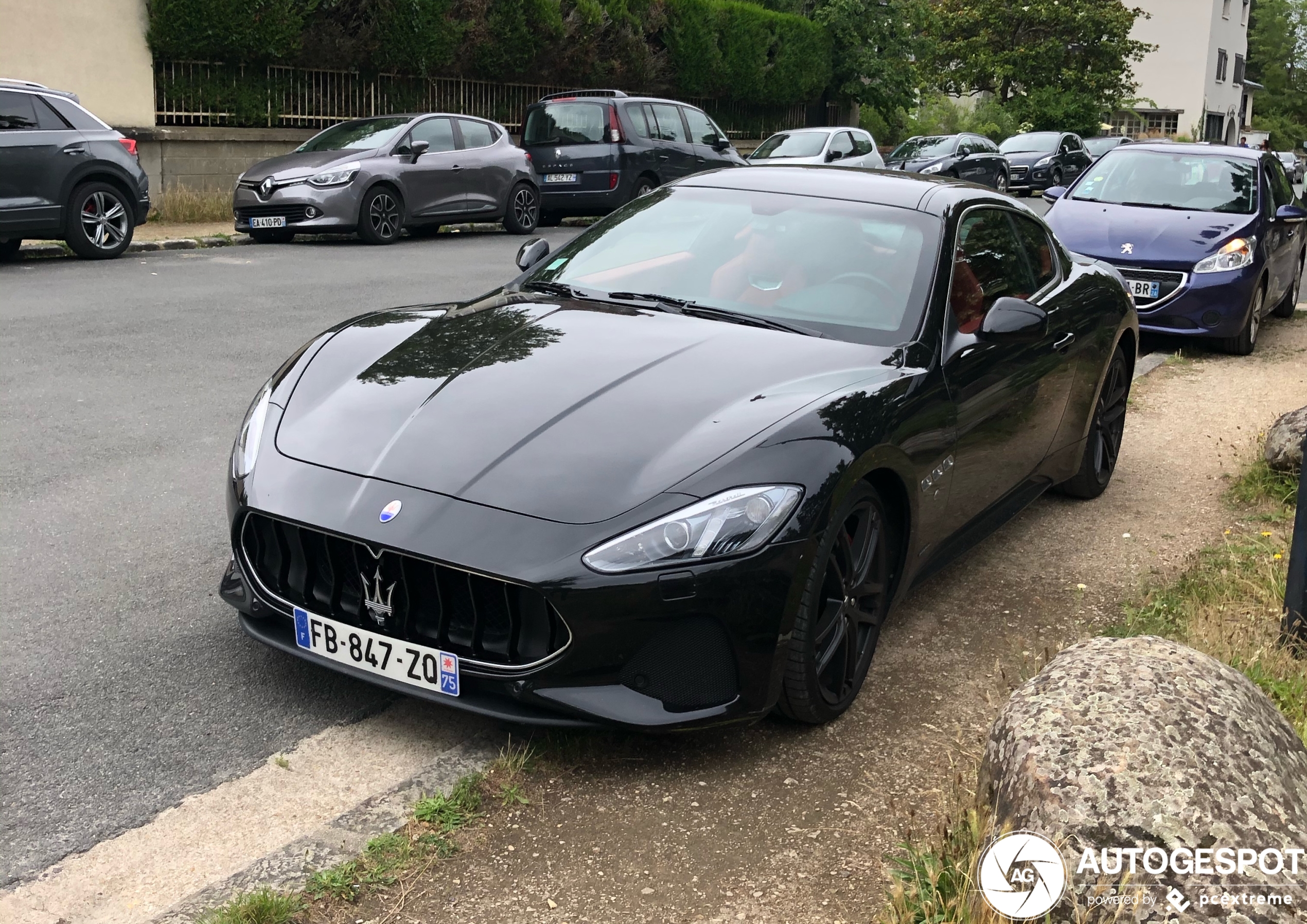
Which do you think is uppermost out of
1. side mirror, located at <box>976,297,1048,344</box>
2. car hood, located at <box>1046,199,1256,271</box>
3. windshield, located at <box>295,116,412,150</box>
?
windshield, located at <box>295,116,412,150</box>

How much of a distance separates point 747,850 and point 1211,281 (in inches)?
335

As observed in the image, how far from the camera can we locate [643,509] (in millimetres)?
3506

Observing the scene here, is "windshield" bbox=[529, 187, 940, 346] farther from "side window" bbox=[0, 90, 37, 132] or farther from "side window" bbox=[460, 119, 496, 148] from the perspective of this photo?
"side window" bbox=[460, 119, 496, 148]

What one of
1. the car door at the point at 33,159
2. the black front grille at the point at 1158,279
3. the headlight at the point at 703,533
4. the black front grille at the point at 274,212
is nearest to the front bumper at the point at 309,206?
the black front grille at the point at 274,212

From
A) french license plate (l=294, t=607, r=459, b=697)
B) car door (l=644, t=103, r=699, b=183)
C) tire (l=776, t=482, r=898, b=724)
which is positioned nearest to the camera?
french license plate (l=294, t=607, r=459, b=697)

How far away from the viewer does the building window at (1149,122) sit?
228ft

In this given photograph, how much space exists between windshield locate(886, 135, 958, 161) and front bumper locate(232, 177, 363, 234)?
17.5 metres

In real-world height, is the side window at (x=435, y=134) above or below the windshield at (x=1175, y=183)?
above

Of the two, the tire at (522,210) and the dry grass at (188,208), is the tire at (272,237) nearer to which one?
the dry grass at (188,208)

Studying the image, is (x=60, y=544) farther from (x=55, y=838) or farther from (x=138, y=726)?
(x=55, y=838)

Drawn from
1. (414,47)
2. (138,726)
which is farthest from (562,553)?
(414,47)

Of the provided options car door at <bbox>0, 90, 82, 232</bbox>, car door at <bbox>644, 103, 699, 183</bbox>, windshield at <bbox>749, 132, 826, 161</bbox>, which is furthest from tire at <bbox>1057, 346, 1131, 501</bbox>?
windshield at <bbox>749, 132, 826, 161</bbox>

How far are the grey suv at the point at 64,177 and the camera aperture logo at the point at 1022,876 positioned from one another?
12397mm

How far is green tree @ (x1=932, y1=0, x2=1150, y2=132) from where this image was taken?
162 feet
